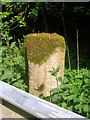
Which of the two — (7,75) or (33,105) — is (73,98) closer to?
(33,105)

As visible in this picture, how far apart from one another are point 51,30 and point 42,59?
601cm

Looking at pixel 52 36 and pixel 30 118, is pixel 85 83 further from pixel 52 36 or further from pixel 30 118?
pixel 30 118

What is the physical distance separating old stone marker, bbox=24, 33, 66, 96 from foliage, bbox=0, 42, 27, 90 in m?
0.26

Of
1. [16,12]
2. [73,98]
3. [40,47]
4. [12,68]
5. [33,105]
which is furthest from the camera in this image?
[16,12]

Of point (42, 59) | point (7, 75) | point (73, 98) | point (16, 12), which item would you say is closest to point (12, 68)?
point (7, 75)

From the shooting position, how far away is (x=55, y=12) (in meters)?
8.83

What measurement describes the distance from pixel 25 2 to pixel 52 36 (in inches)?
134

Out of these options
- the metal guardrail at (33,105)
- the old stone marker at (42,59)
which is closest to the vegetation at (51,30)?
the old stone marker at (42,59)

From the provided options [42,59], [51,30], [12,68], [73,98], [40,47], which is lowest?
[51,30]

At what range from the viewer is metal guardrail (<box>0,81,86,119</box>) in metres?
2.19

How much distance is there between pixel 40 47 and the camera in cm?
388

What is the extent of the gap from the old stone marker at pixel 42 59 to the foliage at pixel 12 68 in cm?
26

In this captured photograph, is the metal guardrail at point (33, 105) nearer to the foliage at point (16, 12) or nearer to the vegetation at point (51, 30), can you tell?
the vegetation at point (51, 30)

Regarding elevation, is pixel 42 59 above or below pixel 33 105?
below
